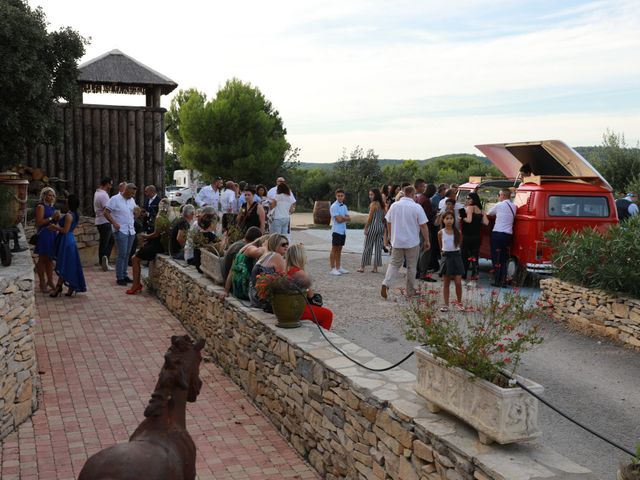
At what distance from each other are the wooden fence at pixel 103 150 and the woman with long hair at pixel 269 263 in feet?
35.3

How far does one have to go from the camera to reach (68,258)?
1227cm

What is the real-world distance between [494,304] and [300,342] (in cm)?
235

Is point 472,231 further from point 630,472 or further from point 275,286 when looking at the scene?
point 630,472

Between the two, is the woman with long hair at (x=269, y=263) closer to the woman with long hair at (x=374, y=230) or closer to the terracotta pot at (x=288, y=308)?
the terracotta pot at (x=288, y=308)

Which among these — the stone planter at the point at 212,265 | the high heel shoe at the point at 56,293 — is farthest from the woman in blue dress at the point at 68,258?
the stone planter at the point at 212,265

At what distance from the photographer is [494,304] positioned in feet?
16.0

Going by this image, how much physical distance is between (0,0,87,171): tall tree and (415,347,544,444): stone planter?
1199 cm

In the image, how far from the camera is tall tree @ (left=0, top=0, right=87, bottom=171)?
13.6m

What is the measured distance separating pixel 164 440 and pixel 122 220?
10668mm

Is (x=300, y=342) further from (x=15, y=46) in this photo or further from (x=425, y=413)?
(x=15, y=46)

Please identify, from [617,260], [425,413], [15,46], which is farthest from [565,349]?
[15,46]

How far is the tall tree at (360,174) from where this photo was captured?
35.8 meters

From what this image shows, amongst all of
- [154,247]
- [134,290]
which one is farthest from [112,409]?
[154,247]

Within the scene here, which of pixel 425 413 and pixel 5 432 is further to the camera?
pixel 5 432
